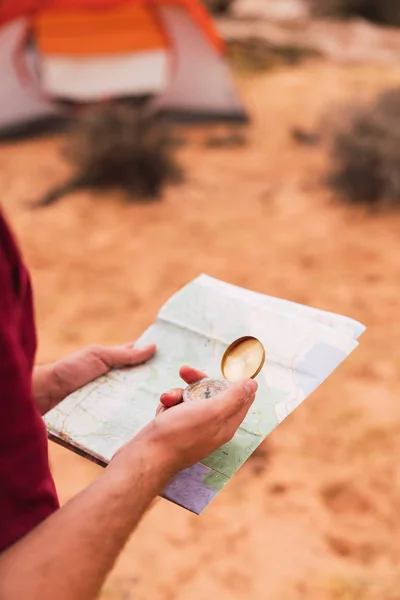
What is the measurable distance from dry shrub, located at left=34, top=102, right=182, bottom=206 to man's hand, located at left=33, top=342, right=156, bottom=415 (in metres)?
2.98

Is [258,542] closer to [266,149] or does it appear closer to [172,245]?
[172,245]

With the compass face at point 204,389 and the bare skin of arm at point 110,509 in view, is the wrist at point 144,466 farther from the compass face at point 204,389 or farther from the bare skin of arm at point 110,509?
the compass face at point 204,389

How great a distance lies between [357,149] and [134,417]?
3.33 metres

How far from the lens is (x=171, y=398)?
1.08 metres

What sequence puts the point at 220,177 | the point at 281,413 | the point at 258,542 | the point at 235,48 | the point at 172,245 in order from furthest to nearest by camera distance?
the point at 235,48 < the point at 220,177 < the point at 172,245 < the point at 258,542 < the point at 281,413

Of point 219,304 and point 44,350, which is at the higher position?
point 219,304

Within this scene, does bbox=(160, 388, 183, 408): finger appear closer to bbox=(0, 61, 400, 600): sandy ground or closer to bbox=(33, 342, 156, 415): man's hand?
bbox=(33, 342, 156, 415): man's hand

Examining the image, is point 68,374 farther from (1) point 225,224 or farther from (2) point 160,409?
(1) point 225,224

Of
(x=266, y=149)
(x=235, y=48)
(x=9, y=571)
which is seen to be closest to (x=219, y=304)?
(x=9, y=571)

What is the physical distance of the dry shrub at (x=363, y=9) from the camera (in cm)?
894

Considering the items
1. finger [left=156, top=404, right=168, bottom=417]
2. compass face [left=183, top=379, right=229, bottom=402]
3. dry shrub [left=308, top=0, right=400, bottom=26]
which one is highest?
compass face [left=183, top=379, right=229, bottom=402]

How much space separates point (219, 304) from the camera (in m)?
1.40

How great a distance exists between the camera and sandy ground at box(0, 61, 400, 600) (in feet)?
5.89

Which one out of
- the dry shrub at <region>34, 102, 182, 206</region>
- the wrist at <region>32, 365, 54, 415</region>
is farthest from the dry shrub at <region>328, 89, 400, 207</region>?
the wrist at <region>32, 365, 54, 415</region>
